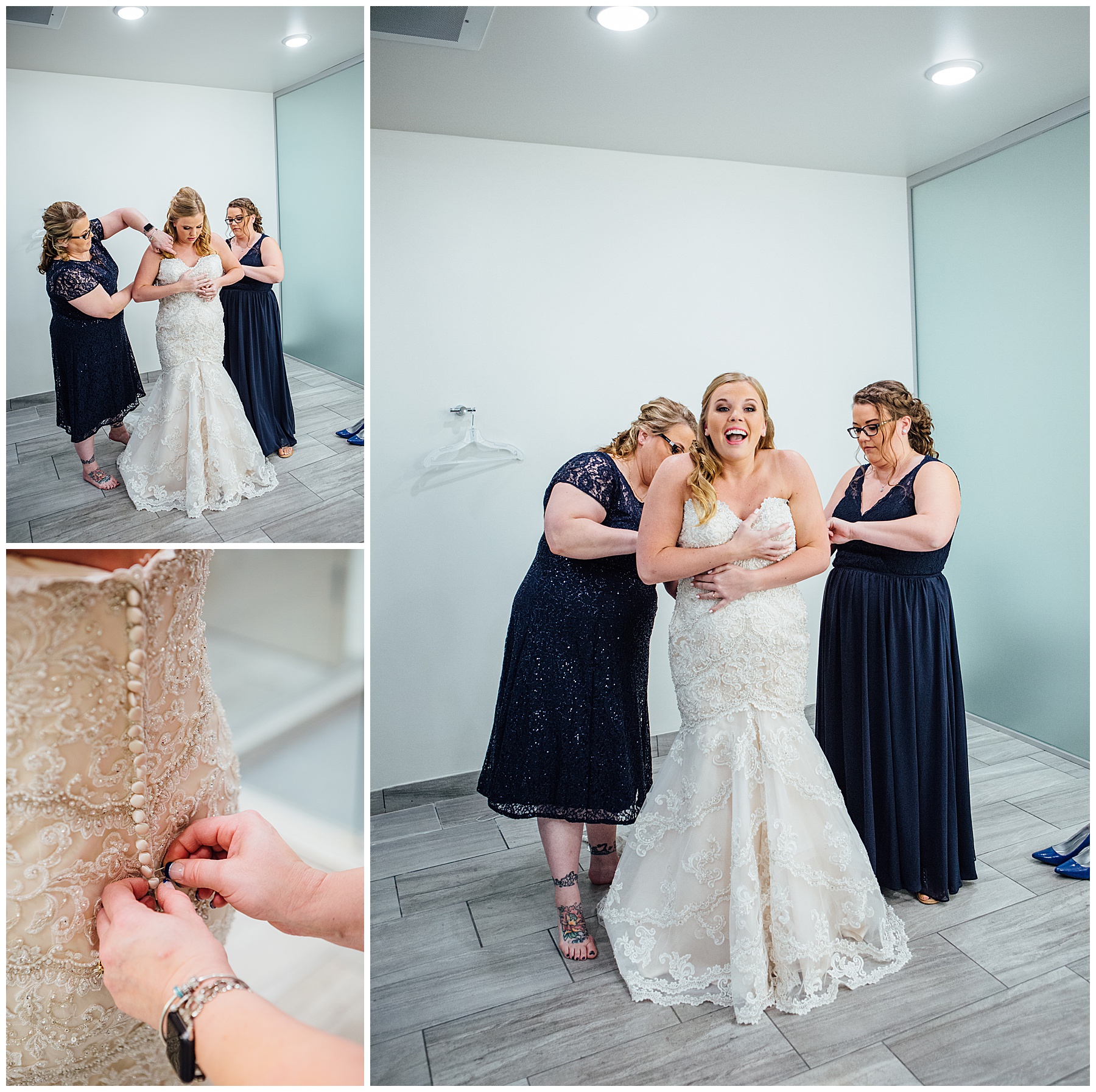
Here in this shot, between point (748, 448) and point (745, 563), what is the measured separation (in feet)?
0.94

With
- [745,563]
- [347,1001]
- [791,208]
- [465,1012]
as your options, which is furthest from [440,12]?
[465,1012]

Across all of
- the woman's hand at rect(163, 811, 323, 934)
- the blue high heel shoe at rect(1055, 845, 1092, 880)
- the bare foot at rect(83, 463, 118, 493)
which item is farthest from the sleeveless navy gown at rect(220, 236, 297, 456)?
the blue high heel shoe at rect(1055, 845, 1092, 880)

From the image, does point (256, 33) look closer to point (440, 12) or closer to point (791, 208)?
point (440, 12)

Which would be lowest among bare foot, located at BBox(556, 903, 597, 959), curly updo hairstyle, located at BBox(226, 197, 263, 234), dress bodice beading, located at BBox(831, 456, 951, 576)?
bare foot, located at BBox(556, 903, 597, 959)

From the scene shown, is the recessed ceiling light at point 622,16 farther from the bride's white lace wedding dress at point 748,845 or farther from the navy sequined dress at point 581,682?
the bride's white lace wedding dress at point 748,845

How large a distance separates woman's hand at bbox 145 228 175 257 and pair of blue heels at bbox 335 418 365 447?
377 millimetres

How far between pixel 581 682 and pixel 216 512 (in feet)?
3.87

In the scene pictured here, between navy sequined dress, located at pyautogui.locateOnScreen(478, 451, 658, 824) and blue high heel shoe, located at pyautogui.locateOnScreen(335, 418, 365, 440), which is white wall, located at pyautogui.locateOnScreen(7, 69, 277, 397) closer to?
blue high heel shoe, located at pyautogui.locateOnScreen(335, 418, 365, 440)

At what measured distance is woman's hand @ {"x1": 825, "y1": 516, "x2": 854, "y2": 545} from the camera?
2367 mm

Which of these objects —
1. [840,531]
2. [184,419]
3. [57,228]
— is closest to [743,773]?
[840,531]

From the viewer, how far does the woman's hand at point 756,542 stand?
196 centimetres

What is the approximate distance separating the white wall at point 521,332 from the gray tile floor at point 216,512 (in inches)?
64.2

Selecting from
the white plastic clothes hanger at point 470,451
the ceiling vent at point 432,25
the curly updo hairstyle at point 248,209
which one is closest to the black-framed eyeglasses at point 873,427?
the white plastic clothes hanger at point 470,451

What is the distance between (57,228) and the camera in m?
1.13
